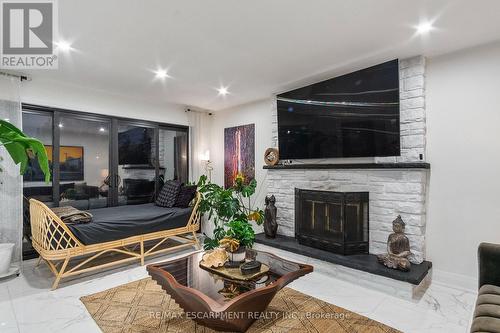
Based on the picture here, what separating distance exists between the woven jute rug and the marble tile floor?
0.11 metres

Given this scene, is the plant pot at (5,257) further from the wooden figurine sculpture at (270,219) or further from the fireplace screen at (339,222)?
the fireplace screen at (339,222)

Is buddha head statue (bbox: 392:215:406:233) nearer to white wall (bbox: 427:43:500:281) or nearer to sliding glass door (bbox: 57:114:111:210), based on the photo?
white wall (bbox: 427:43:500:281)

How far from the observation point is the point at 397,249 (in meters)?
2.78

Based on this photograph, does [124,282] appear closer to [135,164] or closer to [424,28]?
[135,164]

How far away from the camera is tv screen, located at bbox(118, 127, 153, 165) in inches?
178

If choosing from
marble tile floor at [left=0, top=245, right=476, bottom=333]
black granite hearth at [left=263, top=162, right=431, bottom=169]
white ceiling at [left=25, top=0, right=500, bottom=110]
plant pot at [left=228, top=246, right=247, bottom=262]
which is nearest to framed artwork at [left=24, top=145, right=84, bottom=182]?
white ceiling at [left=25, top=0, right=500, bottom=110]

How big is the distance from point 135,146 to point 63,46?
2.22m

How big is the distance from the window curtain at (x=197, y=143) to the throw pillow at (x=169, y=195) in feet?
2.54

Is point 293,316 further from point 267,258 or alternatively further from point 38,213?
point 38,213

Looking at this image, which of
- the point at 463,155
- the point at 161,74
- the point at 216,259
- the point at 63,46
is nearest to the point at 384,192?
the point at 463,155

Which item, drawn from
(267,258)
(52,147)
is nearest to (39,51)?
(52,147)

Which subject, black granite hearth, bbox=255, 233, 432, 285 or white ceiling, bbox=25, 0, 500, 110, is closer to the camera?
white ceiling, bbox=25, 0, 500, 110

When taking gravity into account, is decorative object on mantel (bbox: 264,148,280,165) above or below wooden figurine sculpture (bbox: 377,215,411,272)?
above

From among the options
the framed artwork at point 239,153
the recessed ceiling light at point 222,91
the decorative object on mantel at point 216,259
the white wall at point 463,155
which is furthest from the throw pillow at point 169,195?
the white wall at point 463,155
